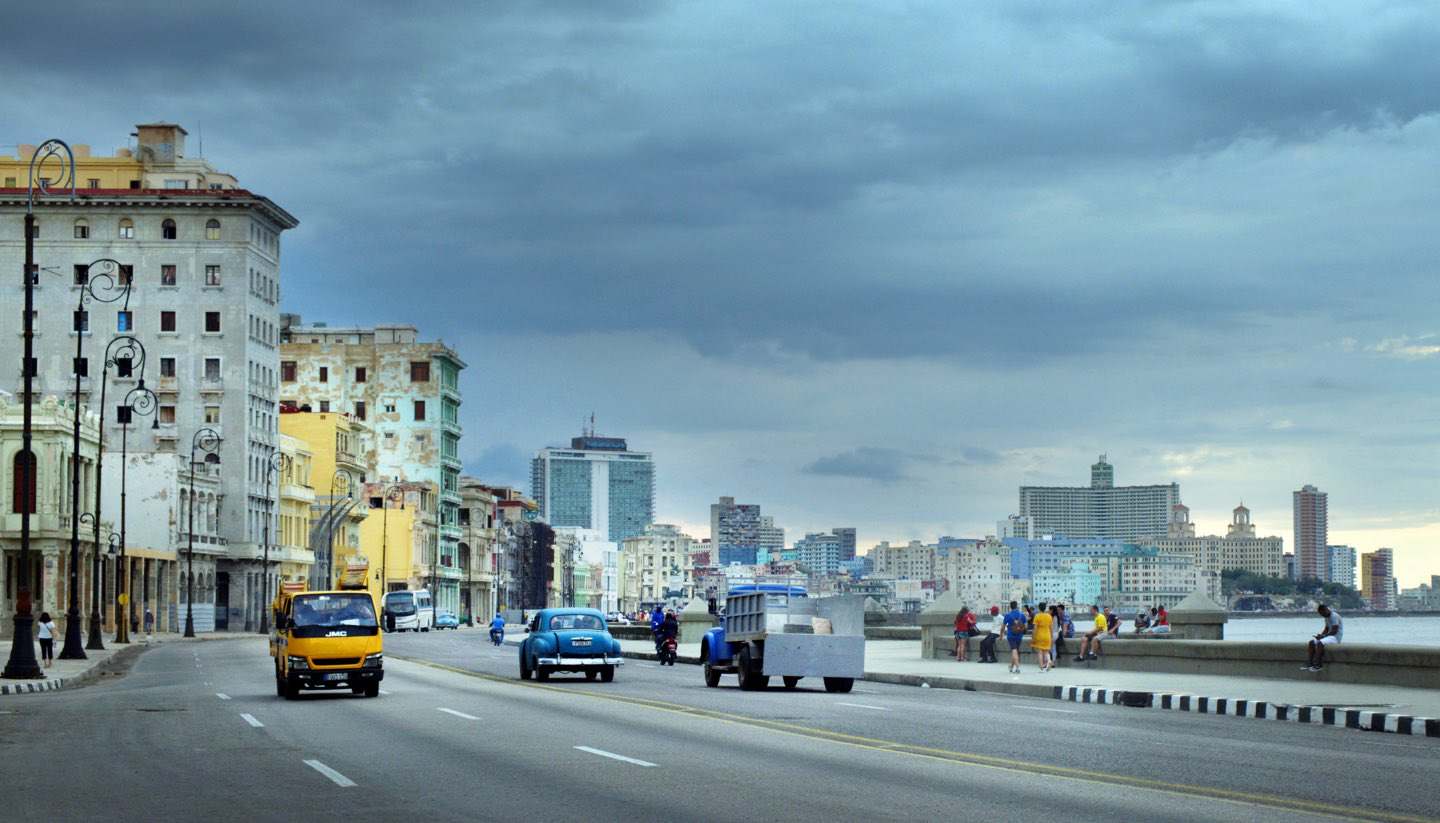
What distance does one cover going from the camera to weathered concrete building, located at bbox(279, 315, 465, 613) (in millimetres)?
171000

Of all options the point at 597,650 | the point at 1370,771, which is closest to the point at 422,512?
the point at 597,650

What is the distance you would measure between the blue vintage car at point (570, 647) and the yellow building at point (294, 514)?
8993 cm

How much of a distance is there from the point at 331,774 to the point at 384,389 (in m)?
156

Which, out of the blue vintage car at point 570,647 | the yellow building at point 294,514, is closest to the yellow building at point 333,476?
the yellow building at point 294,514

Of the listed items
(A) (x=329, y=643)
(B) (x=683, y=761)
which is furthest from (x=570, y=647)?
(B) (x=683, y=761)

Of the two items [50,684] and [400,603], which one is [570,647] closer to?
[50,684]

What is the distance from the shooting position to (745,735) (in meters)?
23.3

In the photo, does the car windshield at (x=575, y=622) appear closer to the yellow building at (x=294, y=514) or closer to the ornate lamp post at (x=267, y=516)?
the ornate lamp post at (x=267, y=516)

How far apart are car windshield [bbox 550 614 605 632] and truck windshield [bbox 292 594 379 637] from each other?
854 centimetres

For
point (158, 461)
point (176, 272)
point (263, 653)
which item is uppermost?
point (176, 272)

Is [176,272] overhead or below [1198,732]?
overhead

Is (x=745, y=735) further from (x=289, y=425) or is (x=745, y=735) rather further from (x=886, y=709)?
(x=289, y=425)

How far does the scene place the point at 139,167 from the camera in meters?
131

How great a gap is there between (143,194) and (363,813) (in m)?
117
